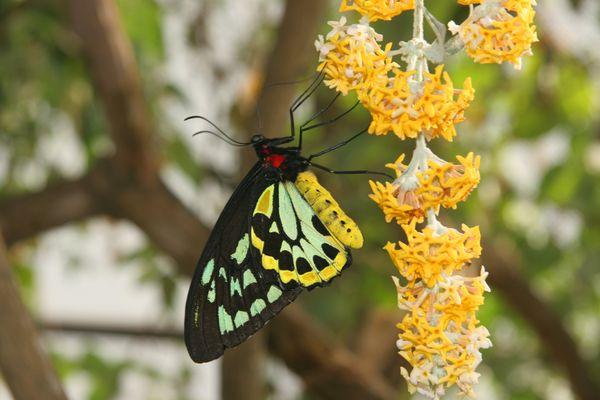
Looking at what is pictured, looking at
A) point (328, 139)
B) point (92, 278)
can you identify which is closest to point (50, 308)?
point (92, 278)

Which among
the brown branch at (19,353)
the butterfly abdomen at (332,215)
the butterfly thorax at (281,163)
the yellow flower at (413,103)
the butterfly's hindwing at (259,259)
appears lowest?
the brown branch at (19,353)

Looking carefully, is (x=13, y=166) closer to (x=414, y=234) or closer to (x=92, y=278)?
(x=92, y=278)

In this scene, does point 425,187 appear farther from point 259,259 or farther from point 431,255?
point 259,259

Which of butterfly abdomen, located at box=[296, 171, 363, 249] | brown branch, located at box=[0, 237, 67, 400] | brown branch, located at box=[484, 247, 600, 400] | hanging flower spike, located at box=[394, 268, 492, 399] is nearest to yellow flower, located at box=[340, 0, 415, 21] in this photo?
hanging flower spike, located at box=[394, 268, 492, 399]

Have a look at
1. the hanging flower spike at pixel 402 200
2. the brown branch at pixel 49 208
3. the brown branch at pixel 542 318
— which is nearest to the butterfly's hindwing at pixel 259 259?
the hanging flower spike at pixel 402 200

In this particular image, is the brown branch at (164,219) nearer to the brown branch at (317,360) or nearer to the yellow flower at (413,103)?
the brown branch at (317,360)
